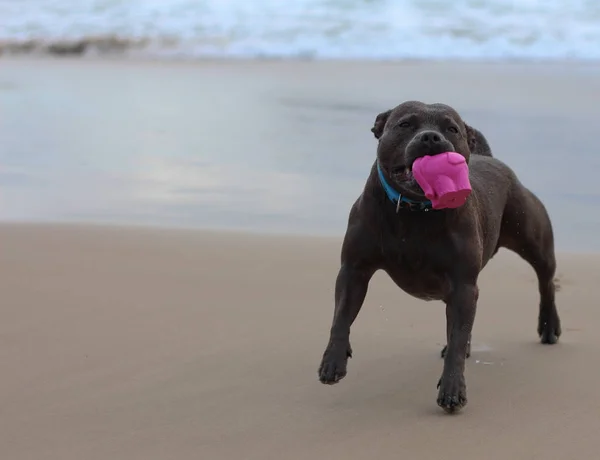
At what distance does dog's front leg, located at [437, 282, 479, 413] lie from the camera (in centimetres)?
339

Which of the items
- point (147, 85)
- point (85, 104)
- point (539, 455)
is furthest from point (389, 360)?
point (147, 85)

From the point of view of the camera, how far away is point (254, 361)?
4.02 m

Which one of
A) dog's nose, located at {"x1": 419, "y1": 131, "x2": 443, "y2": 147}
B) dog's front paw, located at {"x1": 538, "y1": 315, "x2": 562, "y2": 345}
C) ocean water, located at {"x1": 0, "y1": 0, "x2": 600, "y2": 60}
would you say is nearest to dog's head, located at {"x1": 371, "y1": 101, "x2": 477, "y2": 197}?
dog's nose, located at {"x1": 419, "y1": 131, "x2": 443, "y2": 147}

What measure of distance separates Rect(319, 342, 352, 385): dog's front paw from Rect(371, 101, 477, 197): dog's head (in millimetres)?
609

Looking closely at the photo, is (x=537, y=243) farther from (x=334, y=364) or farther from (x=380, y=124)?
(x=334, y=364)

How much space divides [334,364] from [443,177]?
2.56ft

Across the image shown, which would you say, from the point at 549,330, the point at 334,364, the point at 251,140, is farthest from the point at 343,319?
the point at 251,140

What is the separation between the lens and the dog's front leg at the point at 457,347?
3395 mm

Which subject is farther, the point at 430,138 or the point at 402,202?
the point at 402,202

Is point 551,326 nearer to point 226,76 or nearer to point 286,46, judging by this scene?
point 226,76

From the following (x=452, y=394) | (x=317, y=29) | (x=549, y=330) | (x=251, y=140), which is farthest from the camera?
(x=317, y=29)

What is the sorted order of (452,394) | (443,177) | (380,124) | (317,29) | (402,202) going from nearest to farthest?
1. (443,177)
2. (452,394)
3. (402,202)
4. (380,124)
5. (317,29)

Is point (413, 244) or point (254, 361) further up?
point (413, 244)

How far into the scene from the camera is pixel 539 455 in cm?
308
